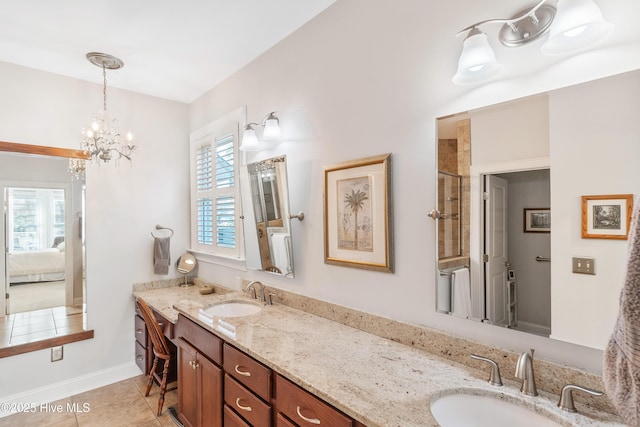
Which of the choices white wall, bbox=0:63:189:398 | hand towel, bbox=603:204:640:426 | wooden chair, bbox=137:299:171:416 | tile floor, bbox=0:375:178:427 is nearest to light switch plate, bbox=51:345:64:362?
white wall, bbox=0:63:189:398

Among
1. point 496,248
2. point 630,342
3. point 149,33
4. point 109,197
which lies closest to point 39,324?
point 109,197

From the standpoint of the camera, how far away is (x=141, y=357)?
3.00 metres

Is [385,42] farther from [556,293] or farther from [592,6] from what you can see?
[556,293]

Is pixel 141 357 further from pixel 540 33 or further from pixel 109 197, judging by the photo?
pixel 540 33

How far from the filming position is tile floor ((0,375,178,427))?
2.40m

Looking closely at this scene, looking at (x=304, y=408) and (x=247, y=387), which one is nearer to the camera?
(x=304, y=408)

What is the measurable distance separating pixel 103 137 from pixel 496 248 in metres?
3.09

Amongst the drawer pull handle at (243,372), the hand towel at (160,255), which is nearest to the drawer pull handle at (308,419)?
the drawer pull handle at (243,372)

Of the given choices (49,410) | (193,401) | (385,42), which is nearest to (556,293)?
(385,42)

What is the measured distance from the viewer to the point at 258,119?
2.53 m

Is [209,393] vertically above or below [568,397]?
below

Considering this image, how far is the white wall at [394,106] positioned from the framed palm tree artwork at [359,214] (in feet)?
0.17

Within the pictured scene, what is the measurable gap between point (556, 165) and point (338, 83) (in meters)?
1.20

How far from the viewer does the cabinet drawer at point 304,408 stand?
108cm
